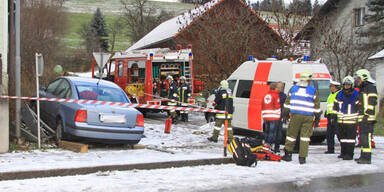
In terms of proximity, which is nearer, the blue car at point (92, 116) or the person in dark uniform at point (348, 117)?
the blue car at point (92, 116)

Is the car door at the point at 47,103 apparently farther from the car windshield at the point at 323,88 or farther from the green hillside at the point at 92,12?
the green hillside at the point at 92,12

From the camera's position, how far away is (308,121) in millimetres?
9812

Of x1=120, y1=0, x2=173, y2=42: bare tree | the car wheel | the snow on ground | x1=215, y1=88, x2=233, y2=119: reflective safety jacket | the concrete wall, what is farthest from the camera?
x1=120, y1=0, x2=173, y2=42: bare tree

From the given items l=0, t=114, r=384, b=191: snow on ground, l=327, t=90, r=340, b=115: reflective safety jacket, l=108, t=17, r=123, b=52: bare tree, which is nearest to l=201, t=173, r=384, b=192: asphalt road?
l=0, t=114, r=384, b=191: snow on ground

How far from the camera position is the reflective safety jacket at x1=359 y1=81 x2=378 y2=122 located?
9.86m

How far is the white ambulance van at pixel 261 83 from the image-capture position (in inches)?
492

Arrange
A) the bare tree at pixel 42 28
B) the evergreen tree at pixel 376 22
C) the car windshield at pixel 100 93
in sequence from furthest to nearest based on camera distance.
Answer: the evergreen tree at pixel 376 22 → the bare tree at pixel 42 28 → the car windshield at pixel 100 93

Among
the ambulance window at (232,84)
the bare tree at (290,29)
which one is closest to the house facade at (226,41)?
the bare tree at (290,29)

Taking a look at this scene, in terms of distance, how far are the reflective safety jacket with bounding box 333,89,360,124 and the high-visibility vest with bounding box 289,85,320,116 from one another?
2.66 feet

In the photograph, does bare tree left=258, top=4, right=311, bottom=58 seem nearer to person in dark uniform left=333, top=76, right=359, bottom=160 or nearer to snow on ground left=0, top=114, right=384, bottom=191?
snow on ground left=0, top=114, right=384, bottom=191

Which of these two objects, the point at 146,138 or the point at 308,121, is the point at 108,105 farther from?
the point at 308,121

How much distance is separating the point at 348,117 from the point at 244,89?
379 centimetres

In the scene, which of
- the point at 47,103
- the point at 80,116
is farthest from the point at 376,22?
the point at 80,116

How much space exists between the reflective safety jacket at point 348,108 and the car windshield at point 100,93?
4.68m
